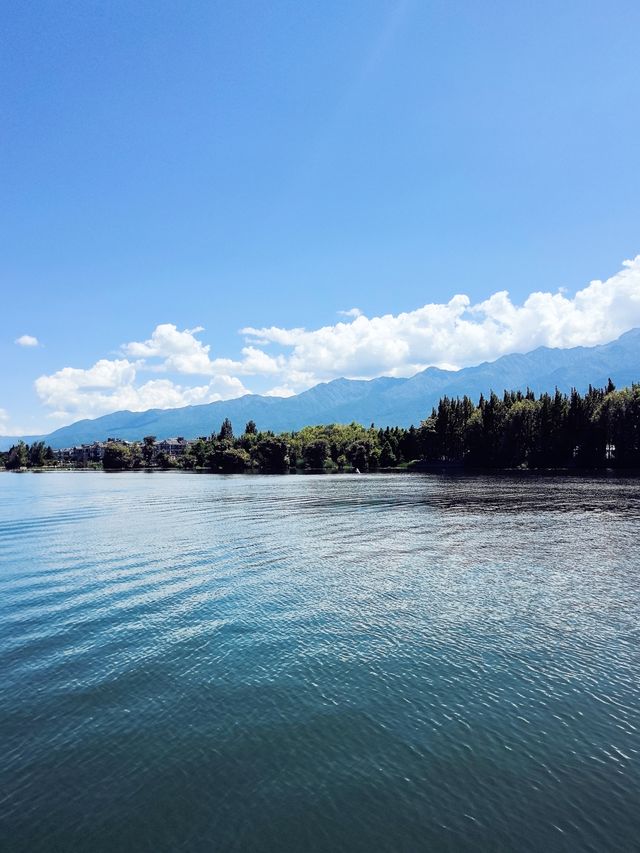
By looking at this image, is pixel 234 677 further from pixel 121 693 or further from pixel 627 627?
pixel 627 627

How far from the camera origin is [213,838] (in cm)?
1296

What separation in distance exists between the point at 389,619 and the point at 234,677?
10.8 m

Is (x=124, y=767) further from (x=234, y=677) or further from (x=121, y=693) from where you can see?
(x=234, y=677)

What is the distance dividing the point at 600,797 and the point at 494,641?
38.2 ft

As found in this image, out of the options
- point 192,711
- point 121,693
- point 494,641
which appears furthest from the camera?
point 494,641

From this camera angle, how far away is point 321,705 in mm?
19688

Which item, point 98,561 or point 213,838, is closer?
point 213,838

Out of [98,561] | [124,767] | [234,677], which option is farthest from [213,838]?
[98,561]

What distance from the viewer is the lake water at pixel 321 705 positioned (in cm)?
1357

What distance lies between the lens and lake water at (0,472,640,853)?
13570 millimetres

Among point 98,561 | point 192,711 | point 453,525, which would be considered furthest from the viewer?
point 453,525

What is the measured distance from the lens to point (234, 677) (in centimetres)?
2231

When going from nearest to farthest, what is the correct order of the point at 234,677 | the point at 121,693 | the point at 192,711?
the point at 192,711, the point at 121,693, the point at 234,677

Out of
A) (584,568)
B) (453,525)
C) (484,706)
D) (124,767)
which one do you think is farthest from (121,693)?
(453,525)
